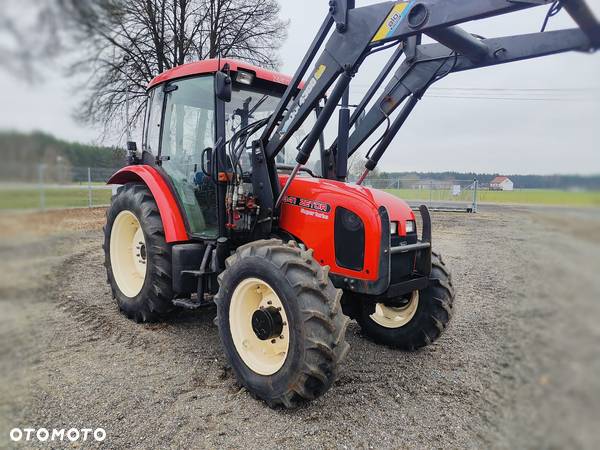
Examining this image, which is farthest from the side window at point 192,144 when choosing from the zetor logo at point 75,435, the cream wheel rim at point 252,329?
the zetor logo at point 75,435

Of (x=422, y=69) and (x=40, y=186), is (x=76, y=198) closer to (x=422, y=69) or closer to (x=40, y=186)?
(x=40, y=186)

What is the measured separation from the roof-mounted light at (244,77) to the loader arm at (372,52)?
0.54m

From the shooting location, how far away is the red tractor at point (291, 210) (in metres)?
2.70

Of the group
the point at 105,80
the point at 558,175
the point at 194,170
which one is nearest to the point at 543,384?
the point at 558,175

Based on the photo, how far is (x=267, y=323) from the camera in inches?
113

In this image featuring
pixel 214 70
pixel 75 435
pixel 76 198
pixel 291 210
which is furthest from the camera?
pixel 214 70

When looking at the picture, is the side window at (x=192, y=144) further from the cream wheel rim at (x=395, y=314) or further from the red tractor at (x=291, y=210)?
the cream wheel rim at (x=395, y=314)

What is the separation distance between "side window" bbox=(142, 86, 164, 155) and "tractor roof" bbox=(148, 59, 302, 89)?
0.28m

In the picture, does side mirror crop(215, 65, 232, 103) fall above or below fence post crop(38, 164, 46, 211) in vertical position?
above

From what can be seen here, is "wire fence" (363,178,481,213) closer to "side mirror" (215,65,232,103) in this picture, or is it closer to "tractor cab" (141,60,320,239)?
"tractor cab" (141,60,320,239)

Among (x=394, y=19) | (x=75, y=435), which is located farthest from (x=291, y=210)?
(x=75, y=435)

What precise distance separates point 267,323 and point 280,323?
0.33ft

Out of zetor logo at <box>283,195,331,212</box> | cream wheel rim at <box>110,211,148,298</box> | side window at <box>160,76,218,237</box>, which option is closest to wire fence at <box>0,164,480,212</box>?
zetor logo at <box>283,195,331,212</box>

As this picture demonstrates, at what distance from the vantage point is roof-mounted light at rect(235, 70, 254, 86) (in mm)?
3664
